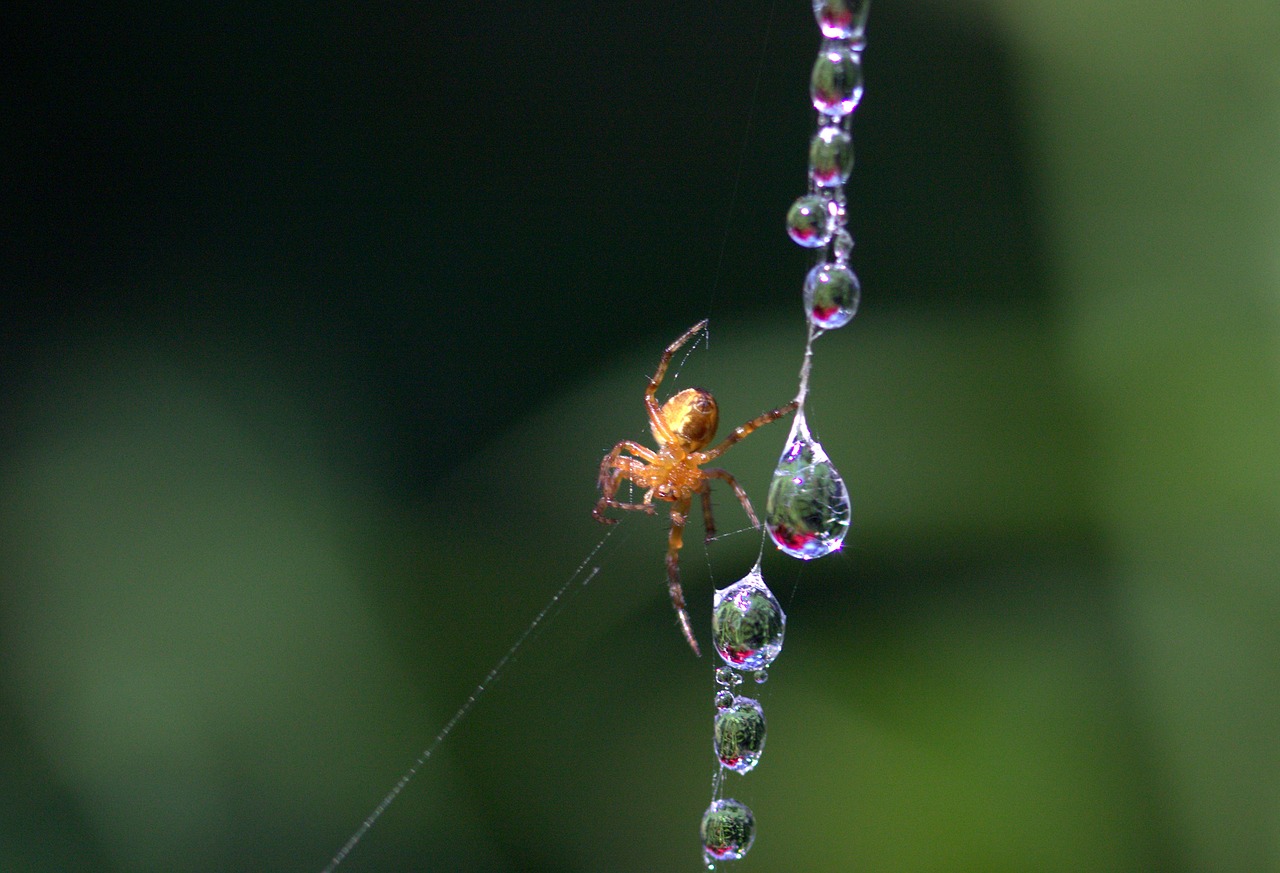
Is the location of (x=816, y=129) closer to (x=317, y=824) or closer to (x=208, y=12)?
(x=208, y=12)

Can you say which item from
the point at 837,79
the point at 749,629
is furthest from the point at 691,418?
the point at 837,79

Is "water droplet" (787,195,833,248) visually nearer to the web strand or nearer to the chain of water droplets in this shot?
the chain of water droplets

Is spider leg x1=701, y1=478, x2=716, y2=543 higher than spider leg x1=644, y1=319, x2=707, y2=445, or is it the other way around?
spider leg x1=644, y1=319, x2=707, y2=445

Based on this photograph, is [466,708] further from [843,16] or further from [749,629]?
[843,16]

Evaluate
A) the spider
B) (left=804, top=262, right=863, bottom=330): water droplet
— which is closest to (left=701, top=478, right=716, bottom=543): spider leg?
the spider

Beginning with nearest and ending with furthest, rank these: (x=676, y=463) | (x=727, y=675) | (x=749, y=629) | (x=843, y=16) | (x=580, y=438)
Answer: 1. (x=843, y=16)
2. (x=749, y=629)
3. (x=727, y=675)
4. (x=676, y=463)
5. (x=580, y=438)

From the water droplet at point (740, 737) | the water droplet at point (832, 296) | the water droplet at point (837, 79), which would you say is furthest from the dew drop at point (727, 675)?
the water droplet at point (837, 79)
